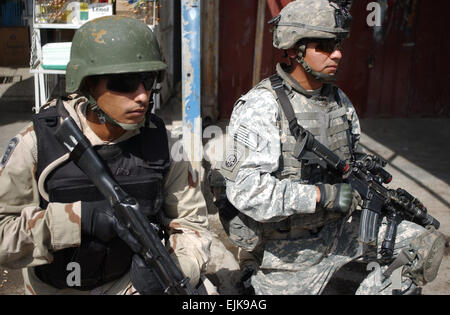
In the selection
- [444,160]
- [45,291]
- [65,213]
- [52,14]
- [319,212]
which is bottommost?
[444,160]

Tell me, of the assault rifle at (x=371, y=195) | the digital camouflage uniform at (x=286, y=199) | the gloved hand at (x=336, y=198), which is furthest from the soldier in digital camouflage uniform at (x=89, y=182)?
the assault rifle at (x=371, y=195)

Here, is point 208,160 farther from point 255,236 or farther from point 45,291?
point 45,291

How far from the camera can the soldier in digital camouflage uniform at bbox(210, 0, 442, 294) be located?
266 cm

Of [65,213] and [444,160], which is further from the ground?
[65,213]

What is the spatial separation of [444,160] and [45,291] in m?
5.29

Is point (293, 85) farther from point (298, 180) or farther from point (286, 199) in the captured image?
point (286, 199)

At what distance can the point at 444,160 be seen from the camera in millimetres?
6254

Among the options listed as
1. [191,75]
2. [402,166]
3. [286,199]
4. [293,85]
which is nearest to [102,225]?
[286,199]
